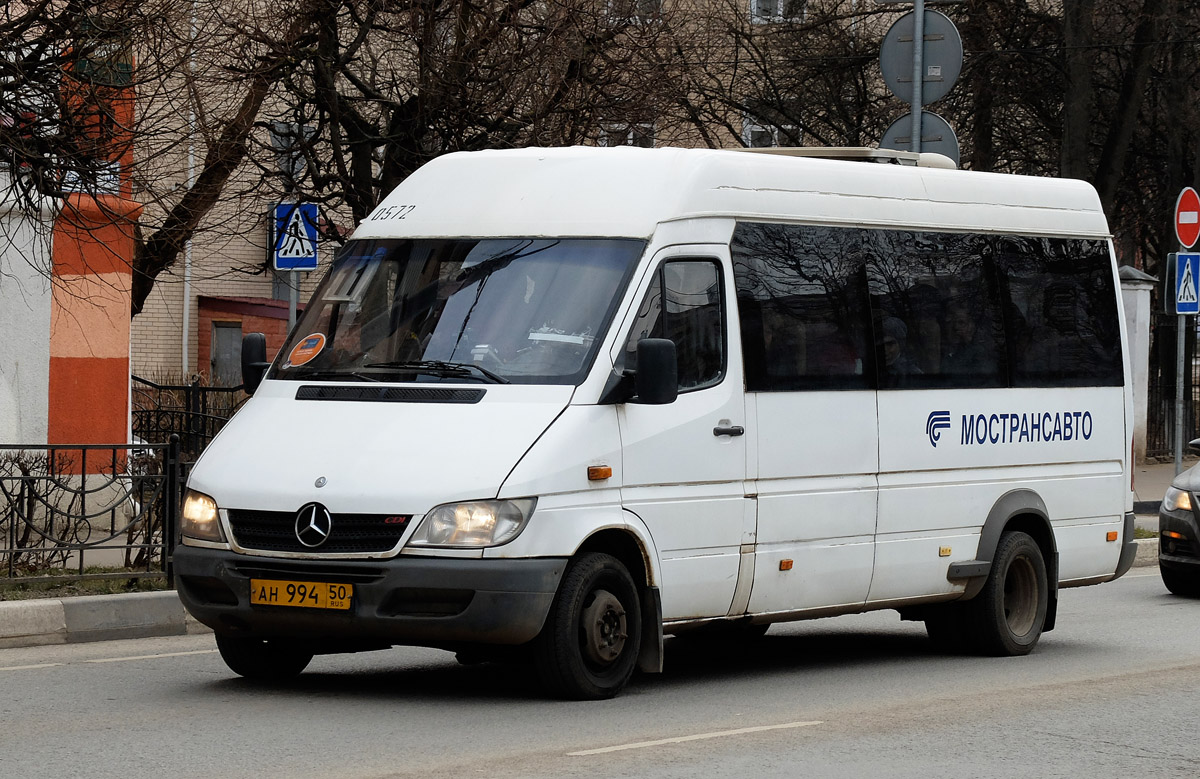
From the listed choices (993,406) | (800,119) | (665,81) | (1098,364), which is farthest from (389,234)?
(800,119)

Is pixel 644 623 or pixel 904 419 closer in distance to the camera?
pixel 644 623

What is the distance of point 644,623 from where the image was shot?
9.31 metres

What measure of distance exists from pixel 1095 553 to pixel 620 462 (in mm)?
4316

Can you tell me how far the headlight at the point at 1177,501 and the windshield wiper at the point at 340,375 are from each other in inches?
317

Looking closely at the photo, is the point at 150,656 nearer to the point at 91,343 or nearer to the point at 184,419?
the point at 91,343

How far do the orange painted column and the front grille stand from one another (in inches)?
368

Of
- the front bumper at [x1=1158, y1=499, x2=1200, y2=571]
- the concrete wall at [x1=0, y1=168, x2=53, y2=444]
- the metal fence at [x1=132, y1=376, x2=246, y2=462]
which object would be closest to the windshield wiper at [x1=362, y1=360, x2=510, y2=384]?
the front bumper at [x1=1158, y1=499, x2=1200, y2=571]

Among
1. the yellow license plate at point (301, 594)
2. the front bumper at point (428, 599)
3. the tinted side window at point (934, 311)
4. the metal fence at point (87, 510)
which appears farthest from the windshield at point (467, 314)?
the metal fence at point (87, 510)

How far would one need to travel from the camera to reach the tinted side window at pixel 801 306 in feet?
32.9

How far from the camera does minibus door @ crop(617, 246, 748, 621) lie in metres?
9.28

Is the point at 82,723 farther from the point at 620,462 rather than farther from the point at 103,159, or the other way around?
the point at 103,159

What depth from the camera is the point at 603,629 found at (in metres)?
9.05

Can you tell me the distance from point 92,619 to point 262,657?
8.59 ft

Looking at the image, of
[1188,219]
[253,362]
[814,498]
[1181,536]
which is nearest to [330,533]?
[253,362]
